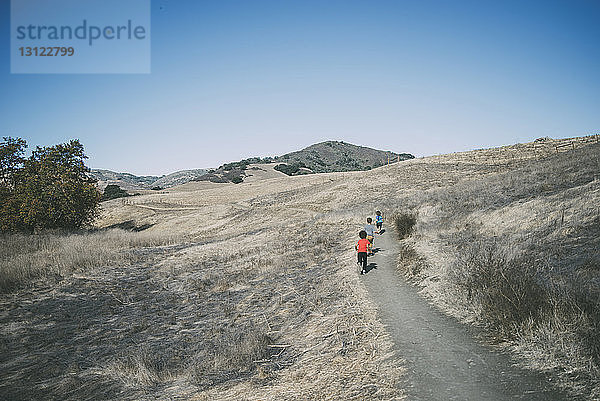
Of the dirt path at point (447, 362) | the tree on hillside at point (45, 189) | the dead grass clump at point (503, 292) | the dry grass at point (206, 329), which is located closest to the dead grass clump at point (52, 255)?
the dry grass at point (206, 329)

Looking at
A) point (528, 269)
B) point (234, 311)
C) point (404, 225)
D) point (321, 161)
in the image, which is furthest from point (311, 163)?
point (528, 269)

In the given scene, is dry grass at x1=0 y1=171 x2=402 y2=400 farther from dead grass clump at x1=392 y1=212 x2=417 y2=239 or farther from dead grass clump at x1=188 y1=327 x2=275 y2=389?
dead grass clump at x1=392 y1=212 x2=417 y2=239

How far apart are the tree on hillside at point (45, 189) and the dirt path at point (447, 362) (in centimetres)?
3226

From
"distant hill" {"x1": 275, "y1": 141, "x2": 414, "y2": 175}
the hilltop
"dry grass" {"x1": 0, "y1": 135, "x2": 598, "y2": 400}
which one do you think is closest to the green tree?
"dry grass" {"x1": 0, "y1": 135, "x2": 598, "y2": 400}

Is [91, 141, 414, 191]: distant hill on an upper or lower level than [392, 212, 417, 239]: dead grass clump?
upper

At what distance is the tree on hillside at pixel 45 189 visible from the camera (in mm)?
30361

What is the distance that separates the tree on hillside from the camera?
30361 mm

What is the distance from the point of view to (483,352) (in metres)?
6.59

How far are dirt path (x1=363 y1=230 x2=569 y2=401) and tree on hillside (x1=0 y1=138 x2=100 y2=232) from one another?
1270 inches

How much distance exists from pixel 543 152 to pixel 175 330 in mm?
56135

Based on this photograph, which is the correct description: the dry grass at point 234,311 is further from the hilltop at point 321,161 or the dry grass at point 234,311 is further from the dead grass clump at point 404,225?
the hilltop at point 321,161

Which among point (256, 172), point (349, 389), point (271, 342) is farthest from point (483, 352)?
point (256, 172)

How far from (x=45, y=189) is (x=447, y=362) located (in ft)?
117

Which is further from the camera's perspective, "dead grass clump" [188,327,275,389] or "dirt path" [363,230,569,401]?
"dead grass clump" [188,327,275,389]
